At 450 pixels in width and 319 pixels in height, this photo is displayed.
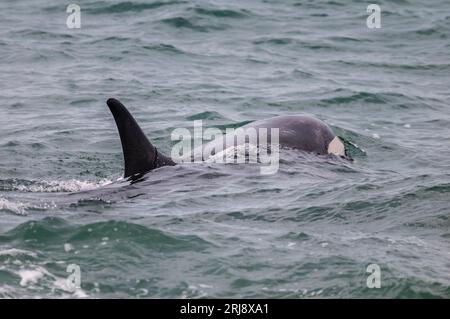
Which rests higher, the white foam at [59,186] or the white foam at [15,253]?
the white foam at [15,253]

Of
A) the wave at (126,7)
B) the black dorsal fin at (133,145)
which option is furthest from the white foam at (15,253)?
the wave at (126,7)

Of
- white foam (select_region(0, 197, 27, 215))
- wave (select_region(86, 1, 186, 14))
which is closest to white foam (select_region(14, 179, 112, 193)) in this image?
white foam (select_region(0, 197, 27, 215))

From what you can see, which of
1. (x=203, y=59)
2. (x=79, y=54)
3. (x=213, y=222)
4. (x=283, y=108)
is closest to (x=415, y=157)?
(x=283, y=108)

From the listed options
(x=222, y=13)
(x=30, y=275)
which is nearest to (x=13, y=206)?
(x=30, y=275)

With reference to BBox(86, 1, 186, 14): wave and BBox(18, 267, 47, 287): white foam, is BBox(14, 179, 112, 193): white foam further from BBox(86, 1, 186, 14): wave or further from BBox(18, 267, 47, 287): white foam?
BBox(86, 1, 186, 14): wave

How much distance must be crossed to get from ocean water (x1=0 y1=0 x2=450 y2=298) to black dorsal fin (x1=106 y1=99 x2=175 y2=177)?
262mm

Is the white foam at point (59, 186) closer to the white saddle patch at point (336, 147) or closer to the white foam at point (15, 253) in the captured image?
the white foam at point (15, 253)

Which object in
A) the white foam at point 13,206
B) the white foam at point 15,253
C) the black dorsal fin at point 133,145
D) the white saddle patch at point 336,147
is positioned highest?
the black dorsal fin at point 133,145

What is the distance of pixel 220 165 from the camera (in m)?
13.0

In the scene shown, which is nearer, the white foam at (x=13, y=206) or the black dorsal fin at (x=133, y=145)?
the white foam at (x=13, y=206)

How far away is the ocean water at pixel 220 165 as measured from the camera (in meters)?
9.14

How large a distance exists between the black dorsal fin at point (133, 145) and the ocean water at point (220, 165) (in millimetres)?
262

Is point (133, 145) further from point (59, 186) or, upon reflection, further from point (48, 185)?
point (48, 185)

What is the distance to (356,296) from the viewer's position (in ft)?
28.2
